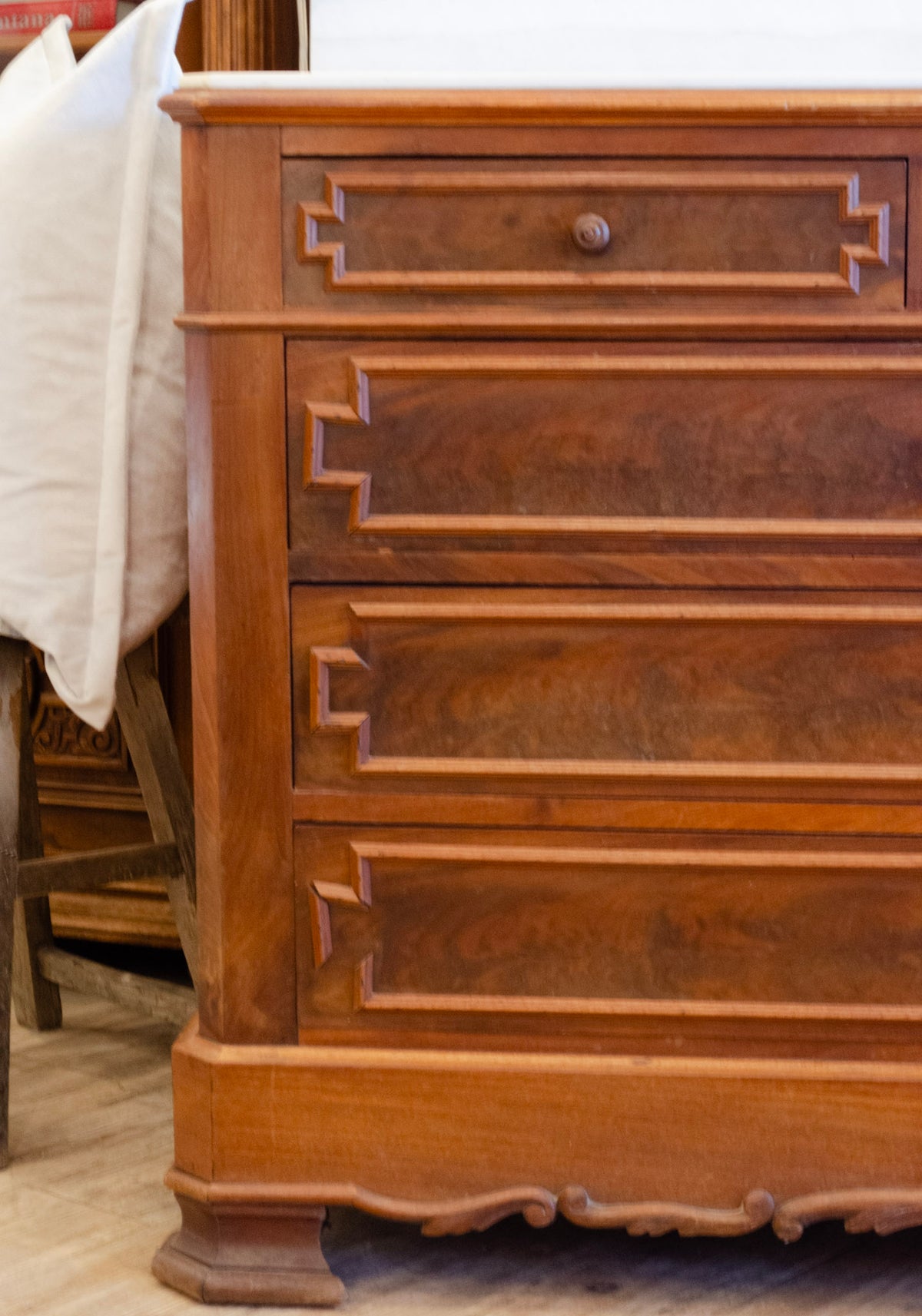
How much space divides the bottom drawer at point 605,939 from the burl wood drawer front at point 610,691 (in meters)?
0.05

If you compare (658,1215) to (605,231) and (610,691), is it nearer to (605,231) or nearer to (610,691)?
(610,691)

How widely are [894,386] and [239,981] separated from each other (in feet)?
2.22

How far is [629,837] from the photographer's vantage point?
3.52 ft

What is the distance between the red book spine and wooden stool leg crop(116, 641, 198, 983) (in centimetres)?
81

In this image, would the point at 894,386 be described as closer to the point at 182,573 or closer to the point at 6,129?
the point at 182,573

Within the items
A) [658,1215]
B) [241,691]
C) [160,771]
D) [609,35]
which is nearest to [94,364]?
[241,691]

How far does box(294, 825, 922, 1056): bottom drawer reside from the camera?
1.07 metres

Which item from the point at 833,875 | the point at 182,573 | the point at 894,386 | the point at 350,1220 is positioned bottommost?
the point at 350,1220

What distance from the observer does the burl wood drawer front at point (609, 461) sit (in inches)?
41.1

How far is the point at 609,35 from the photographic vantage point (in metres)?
1.42

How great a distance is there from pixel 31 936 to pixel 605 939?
0.85 meters

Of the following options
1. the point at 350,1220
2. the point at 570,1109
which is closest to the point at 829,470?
the point at 570,1109

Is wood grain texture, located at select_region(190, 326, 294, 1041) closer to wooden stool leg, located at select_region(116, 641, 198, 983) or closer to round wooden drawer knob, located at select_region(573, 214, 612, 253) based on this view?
round wooden drawer knob, located at select_region(573, 214, 612, 253)

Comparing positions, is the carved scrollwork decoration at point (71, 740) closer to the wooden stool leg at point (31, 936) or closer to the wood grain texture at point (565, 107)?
the wooden stool leg at point (31, 936)
